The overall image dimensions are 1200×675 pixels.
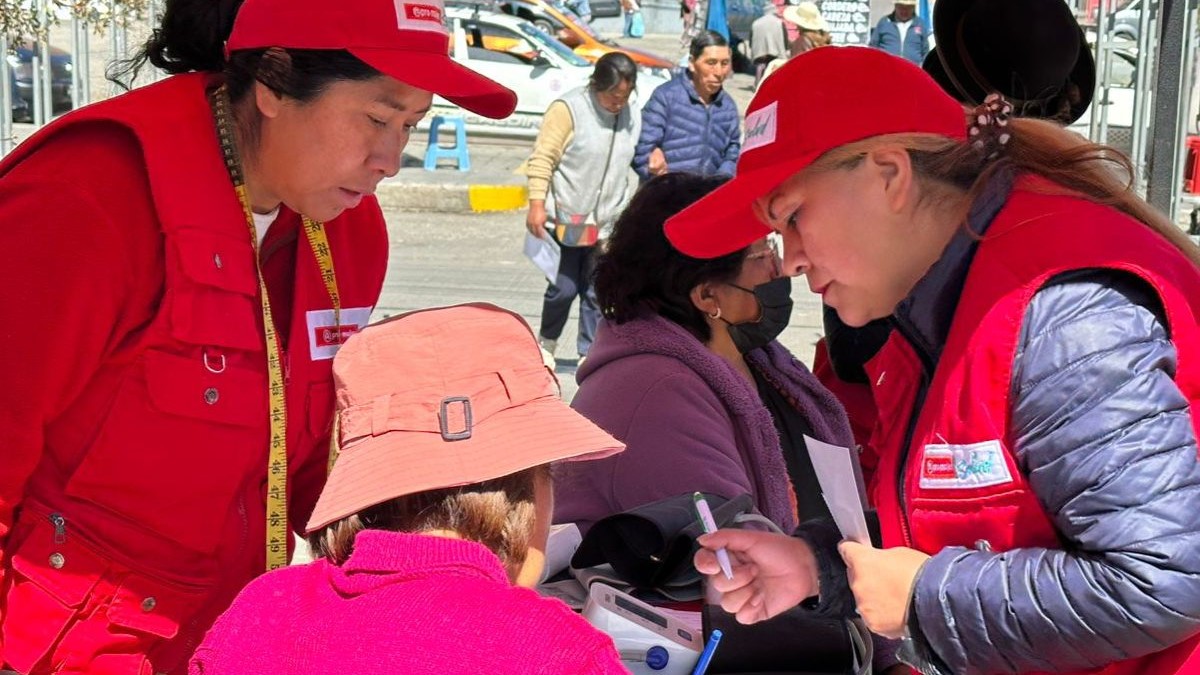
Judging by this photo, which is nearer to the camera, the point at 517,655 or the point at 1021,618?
the point at 517,655

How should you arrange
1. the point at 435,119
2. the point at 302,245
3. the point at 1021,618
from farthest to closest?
the point at 435,119
the point at 302,245
the point at 1021,618

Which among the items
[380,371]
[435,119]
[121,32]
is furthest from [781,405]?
[435,119]

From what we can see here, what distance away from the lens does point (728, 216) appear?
6.85ft

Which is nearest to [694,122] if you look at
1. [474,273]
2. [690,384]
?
[474,273]

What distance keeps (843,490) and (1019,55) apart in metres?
0.78

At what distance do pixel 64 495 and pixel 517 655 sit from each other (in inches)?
36.9

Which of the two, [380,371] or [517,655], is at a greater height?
[380,371]

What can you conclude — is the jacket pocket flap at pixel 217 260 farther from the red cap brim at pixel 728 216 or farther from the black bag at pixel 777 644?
the black bag at pixel 777 644

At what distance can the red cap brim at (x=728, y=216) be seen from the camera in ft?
6.29

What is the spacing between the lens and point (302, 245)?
7.82 feet

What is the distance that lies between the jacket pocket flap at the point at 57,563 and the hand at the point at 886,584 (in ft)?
3.66

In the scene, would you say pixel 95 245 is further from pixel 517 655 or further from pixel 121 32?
pixel 121 32

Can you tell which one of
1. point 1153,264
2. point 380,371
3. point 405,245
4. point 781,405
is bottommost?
point 405,245

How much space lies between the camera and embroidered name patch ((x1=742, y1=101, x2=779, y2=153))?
191 centimetres
